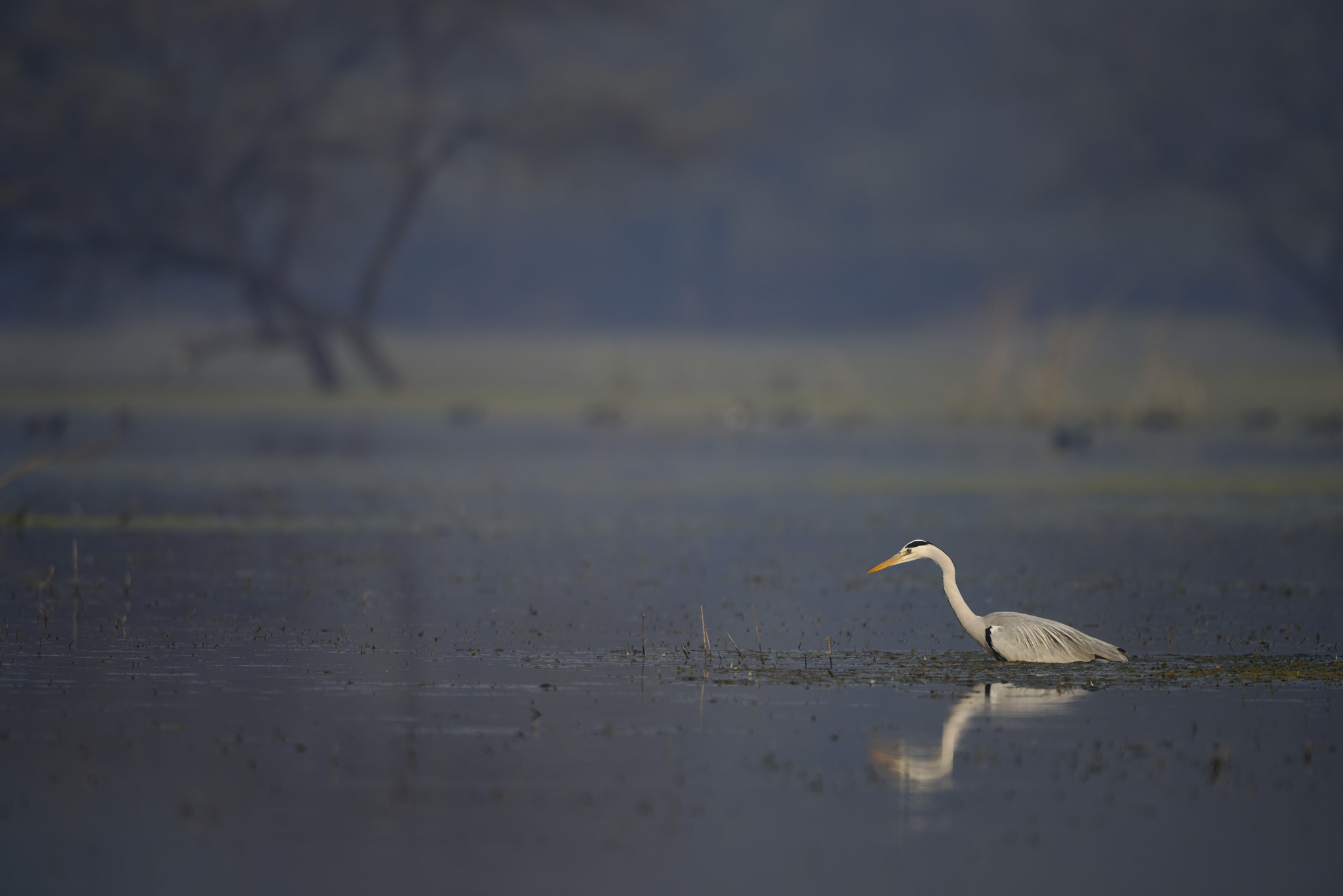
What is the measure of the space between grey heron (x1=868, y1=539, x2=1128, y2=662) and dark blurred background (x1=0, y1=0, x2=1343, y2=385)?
197 ft

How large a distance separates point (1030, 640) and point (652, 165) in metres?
66.0

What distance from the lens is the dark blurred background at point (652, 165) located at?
7475cm

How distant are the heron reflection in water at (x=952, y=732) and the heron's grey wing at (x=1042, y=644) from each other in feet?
1.81

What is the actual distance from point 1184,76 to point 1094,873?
312ft

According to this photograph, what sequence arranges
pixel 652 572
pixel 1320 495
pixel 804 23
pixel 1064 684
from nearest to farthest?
pixel 1064 684, pixel 652 572, pixel 1320 495, pixel 804 23

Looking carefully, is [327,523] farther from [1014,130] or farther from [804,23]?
[804,23]

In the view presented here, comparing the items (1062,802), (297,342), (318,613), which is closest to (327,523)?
(318,613)

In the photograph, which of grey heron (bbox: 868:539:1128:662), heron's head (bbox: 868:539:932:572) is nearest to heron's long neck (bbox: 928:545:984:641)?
grey heron (bbox: 868:539:1128:662)

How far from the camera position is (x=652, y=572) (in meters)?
21.4

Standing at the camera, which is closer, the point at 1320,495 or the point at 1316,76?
the point at 1320,495

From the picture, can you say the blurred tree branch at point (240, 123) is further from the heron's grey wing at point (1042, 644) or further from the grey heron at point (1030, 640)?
the heron's grey wing at point (1042, 644)

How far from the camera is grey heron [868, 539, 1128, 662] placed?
14.6m

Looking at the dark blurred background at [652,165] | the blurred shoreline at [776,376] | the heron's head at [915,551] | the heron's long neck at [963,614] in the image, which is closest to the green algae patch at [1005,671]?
the heron's long neck at [963,614]

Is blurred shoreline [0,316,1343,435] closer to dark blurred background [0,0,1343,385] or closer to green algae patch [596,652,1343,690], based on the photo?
dark blurred background [0,0,1343,385]
